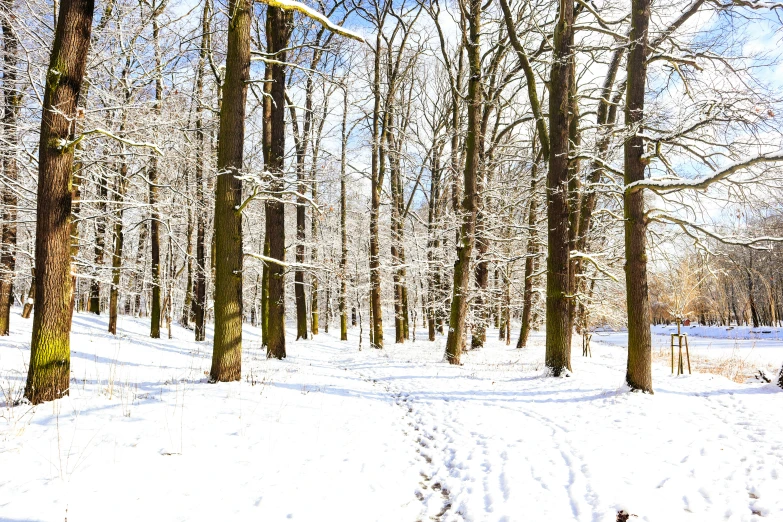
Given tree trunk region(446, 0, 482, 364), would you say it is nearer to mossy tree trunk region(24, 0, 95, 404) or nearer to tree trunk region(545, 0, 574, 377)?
tree trunk region(545, 0, 574, 377)

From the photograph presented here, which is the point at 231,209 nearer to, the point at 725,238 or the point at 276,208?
the point at 276,208

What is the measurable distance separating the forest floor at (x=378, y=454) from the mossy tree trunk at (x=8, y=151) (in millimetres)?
3855

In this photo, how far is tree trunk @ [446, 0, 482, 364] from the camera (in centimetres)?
1141

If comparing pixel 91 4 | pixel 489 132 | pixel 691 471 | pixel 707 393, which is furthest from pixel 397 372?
pixel 489 132

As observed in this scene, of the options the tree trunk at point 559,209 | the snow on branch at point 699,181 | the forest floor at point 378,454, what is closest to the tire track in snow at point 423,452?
the forest floor at point 378,454

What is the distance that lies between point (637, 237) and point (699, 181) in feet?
4.00

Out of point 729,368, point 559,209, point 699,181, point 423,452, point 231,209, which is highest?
point 559,209

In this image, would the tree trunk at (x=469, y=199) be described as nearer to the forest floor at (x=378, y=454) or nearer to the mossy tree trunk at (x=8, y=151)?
the forest floor at (x=378, y=454)

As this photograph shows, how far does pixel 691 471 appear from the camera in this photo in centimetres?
371

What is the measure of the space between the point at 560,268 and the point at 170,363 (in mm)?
9236

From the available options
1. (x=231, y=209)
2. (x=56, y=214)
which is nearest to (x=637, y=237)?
(x=231, y=209)

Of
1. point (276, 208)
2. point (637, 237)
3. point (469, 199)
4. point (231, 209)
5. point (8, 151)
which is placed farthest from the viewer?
point (469, 199)

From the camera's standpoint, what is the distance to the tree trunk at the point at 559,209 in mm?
8664

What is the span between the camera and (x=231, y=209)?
666 centimetres
